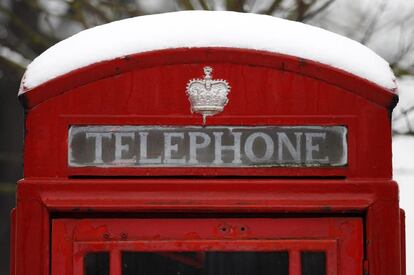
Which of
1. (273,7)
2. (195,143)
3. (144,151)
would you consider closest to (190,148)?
(195,143)

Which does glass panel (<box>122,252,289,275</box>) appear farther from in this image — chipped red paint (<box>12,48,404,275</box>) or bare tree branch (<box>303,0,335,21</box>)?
bare tree branch (<box>303,0,335,21</box>)

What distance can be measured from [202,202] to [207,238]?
10cm

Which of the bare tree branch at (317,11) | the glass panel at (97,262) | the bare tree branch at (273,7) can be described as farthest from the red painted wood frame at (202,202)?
the bare tree branch at (317,11)

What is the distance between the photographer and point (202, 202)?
230 centimetres

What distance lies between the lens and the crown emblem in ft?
7.62

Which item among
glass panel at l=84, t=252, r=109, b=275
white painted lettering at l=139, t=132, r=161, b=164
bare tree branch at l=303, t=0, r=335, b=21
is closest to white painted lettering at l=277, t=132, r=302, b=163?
white painted lettering at l=139, t=132, r=161, b=164

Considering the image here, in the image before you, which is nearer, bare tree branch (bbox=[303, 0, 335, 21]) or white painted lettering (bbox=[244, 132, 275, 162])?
white painted lettering (bbox=[244, 132, 275, 162])

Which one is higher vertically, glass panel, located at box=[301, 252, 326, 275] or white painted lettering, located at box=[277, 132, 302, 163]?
white painted lettering, located at box=[277, 132, 302, 163]

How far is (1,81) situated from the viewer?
10297 millimetres

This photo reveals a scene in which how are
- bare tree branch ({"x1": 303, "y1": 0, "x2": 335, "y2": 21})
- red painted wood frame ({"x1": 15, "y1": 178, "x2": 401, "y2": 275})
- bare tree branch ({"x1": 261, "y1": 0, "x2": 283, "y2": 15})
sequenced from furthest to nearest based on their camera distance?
bare tree branch ({"x1": 303, "y1": 0, "x2": 335, "y2": 21}) < bare tree branch ({"x1": 261, "y1": 0, "x2": 283, "y2": 15}) < red painted wood frame ({"x1": 15, "y1": 178, "x2": 401, "y2": 275})

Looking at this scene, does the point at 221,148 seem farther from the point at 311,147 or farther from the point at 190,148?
the point at 311,147

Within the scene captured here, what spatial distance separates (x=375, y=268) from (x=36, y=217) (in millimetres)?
949

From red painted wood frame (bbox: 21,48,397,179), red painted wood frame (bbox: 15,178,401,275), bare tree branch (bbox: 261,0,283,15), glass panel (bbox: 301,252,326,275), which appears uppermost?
bare tree branch (bbox: 261,0,283,15)

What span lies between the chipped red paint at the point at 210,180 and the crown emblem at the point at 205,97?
0.02m
